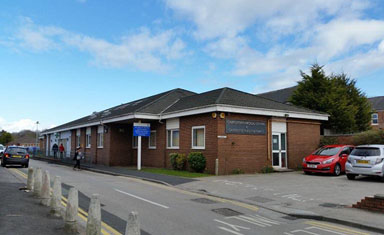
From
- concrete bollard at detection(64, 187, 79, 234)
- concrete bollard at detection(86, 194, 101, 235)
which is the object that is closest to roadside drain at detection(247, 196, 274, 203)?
concrete bollard at detection(64, 187, 79, 234)

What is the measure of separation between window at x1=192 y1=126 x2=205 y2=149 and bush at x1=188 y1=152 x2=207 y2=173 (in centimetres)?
66

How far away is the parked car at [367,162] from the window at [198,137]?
743cm

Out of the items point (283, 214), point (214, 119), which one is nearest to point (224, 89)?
point (214, 119)

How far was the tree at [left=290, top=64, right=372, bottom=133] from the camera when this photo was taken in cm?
2861

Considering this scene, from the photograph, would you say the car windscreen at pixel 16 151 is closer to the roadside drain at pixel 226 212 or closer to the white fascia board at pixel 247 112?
the white fascia board at pixel 247 112

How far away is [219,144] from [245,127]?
2069 millimetres

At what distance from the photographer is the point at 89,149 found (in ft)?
97.0

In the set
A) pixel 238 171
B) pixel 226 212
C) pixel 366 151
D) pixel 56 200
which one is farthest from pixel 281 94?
pixel 56 200

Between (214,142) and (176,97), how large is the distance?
32.3 feet

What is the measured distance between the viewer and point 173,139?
21141 mm

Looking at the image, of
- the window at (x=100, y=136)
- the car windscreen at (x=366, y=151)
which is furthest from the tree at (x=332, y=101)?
the window at (x=100, y=136)

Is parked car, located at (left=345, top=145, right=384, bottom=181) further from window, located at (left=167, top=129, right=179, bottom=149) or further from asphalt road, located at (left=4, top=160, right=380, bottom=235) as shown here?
window, located at (left=167, top=129, right=179, bottom=149)

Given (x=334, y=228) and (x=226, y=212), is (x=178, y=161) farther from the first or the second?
(x=334, y=228)

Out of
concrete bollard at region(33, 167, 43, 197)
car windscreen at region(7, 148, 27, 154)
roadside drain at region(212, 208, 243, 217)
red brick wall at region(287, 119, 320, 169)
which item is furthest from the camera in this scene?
car windscreen at region(7, 148, 27, 154)
